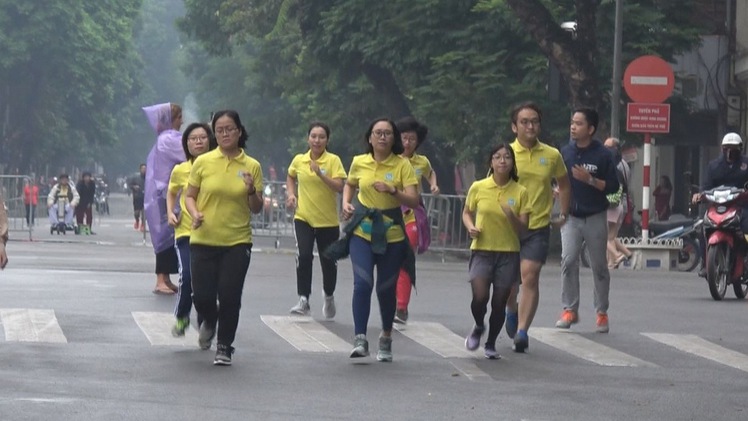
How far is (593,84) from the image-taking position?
105 ft

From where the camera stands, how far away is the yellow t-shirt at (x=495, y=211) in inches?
524

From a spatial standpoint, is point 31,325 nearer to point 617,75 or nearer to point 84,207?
point 617,75

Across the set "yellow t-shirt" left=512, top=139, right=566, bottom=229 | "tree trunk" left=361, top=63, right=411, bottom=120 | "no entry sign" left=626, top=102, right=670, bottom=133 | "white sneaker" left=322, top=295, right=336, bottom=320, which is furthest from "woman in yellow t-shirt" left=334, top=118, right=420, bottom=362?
"tree trunk" left=361, top=63, right=411, bottom=120

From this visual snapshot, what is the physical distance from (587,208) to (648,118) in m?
14.2

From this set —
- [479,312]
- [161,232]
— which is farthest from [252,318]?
[479,312]

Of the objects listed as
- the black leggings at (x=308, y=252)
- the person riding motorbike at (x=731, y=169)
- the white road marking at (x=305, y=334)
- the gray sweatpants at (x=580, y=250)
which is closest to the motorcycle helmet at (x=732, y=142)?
the person riding motorbike at (x=731, y=169)

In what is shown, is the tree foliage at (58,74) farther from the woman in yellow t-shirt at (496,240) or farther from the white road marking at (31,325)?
the woman in yellow t-shirt at (496,240)

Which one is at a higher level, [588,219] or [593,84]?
[593,84]

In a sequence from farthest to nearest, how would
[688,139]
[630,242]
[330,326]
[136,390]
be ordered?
[688,139], [630,242], [330,326], [136,390]

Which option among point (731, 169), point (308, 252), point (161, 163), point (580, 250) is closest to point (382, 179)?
point (580, 250)

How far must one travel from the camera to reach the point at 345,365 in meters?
12.5

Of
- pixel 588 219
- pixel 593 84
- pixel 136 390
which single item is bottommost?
pixel 136 390

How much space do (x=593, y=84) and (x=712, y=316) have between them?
14.5m

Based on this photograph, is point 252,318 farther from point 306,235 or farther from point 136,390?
point 136,390
